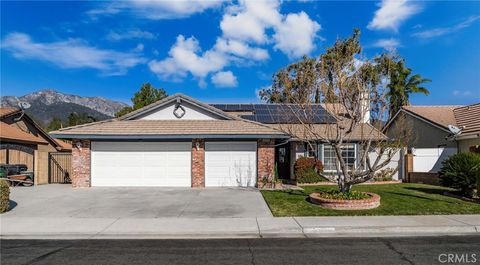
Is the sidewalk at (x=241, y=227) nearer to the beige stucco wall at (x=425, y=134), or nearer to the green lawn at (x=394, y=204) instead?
the green lawn at (x=394, y=204)

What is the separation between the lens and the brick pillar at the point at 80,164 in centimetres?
1786

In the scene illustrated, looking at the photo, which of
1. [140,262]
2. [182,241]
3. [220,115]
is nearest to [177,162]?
[220,115]

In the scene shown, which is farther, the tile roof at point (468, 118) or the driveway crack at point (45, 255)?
the tile roof at point (468, 118)

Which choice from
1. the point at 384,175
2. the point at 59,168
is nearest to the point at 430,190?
the point at 384,175

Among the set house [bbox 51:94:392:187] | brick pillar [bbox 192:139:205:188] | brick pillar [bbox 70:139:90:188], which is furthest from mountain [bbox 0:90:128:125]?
brick pillar [bbox 192:139:205:188]

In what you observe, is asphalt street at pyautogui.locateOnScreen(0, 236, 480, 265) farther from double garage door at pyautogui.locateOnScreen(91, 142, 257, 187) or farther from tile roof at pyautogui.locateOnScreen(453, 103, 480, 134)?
tile roof at pyautogui.locateOnScreen(453, 103, 480, 134)

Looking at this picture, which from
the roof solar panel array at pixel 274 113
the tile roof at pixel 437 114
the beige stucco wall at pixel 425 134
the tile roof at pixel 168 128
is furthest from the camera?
the tile roof at pixel 437 114

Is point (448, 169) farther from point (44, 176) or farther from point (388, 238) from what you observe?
point (44, 176)

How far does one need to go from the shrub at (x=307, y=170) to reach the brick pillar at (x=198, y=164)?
5283 millimetres

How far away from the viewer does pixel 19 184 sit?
19.3 meters

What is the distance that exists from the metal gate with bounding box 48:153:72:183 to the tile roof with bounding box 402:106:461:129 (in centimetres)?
2282

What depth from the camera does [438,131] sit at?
22031 millimetres

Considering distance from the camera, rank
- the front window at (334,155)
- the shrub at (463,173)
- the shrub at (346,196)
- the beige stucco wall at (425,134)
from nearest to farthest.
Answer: the shrub at (346,196) < the shrub at (463,173) < the front window at (334,155) < the beige stucco wall at (425,134)

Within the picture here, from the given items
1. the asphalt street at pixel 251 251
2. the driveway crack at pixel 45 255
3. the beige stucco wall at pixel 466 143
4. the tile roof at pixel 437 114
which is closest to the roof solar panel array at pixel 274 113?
the tile roof at pixel 437 114
